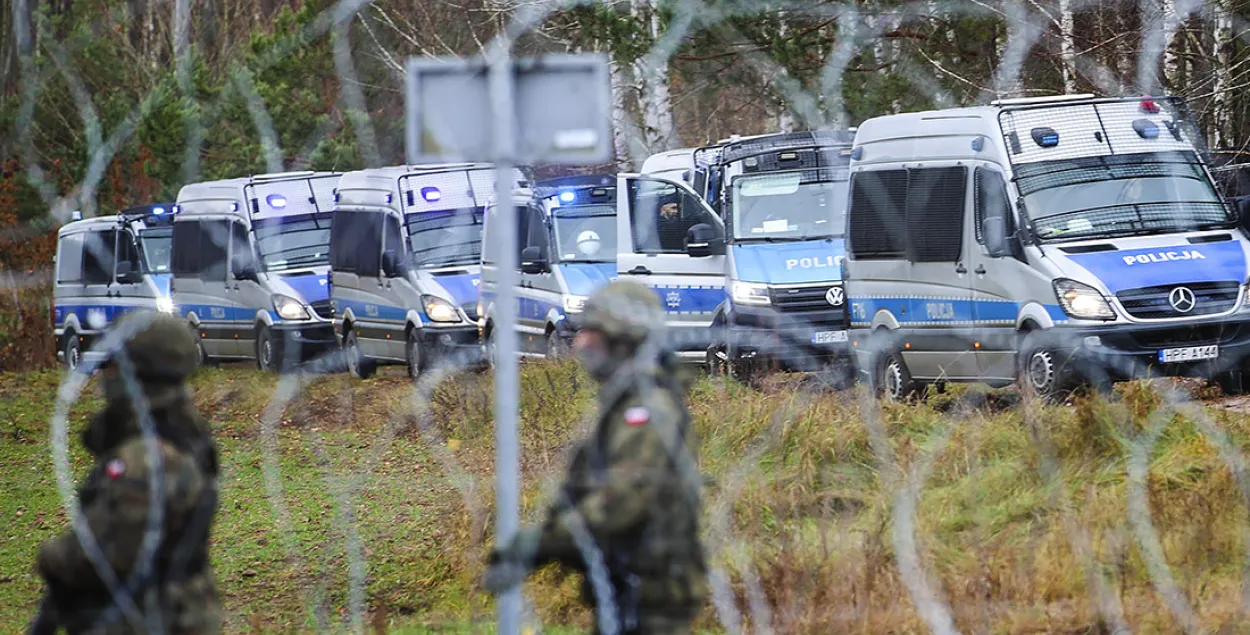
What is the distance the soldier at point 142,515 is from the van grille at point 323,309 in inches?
666

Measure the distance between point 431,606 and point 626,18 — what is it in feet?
37.6

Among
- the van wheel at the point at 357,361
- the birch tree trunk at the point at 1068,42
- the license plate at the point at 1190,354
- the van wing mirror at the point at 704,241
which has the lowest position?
the van wheel at the point at 357,361

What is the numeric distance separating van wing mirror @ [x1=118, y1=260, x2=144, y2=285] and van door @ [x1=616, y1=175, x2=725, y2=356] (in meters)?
9.61

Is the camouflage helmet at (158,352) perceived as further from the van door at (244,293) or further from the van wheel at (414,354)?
the van door at (244,293)

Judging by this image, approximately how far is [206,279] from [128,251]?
2678mm

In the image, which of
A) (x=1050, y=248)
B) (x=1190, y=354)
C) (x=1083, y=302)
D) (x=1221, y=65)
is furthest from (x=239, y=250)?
(x=1190, y=354)

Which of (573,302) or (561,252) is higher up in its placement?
(561,252)

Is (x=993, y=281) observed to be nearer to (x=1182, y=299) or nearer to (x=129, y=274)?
(x=1182, y=299)

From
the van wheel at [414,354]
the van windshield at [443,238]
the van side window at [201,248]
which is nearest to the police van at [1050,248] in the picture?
the van wheel at [414,354]

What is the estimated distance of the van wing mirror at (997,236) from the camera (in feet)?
40.5

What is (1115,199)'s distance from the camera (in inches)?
487

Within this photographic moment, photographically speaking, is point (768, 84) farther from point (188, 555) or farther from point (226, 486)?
point (188, 555)

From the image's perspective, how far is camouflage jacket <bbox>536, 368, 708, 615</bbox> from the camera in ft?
14.9

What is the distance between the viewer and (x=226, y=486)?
12742 millimetres
